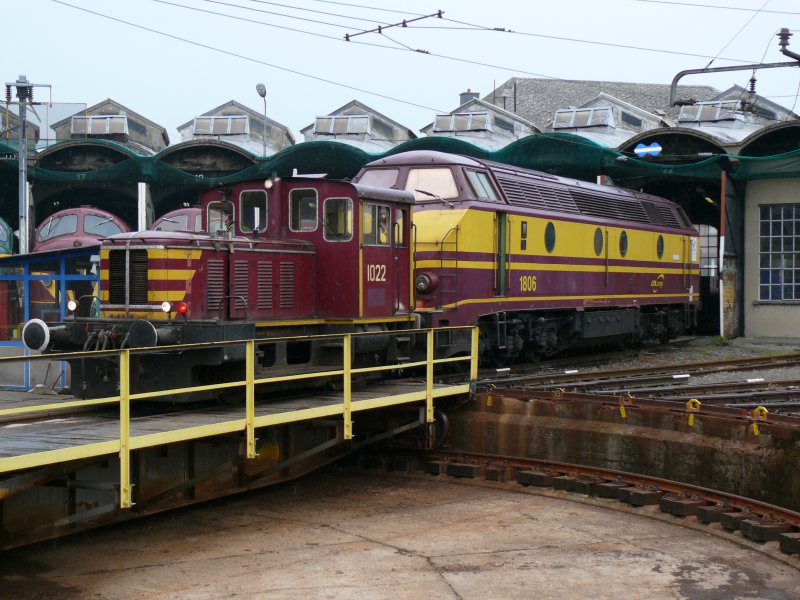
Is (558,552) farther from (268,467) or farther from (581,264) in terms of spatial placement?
(581,264)

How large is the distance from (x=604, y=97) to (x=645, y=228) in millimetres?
21885

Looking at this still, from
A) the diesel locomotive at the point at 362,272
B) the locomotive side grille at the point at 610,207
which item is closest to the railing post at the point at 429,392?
the diesel locomotive at the point at 362,272

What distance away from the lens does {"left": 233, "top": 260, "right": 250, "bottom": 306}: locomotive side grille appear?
1175 centimetres

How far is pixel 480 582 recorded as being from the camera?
8.20m

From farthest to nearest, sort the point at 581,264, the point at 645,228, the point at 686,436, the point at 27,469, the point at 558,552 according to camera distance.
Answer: the point at 645,228
the point at 581,264
the point at 686,436
the point at 558,552
the point at 27,469

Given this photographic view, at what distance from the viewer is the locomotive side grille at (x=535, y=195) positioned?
58.9 ft

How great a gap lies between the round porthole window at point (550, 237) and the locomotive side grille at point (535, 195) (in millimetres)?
379

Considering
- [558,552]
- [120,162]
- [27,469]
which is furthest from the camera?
[120,162]

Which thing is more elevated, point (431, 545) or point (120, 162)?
point (120, 162)

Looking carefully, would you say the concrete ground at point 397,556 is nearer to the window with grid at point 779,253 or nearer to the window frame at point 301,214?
the window frame at point 301,214

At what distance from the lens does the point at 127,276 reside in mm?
11320

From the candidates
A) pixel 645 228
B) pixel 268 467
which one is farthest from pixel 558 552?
pixel 645 228

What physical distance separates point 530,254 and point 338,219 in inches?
251

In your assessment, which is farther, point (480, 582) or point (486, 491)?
point (486, 491)
